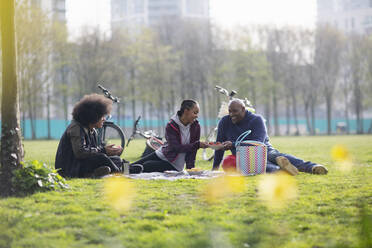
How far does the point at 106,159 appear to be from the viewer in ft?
24.8

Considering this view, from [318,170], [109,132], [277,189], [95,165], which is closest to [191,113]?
[95,165]

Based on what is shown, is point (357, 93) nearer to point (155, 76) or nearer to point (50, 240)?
point (155, 76)

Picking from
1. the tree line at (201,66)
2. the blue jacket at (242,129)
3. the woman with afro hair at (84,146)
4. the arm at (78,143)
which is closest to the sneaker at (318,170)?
the blue jacket at (242,129)

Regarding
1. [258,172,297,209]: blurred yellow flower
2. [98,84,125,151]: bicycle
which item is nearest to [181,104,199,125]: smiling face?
[258,172,297,209]: blurred yellow flower

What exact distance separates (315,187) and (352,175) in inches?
78.0

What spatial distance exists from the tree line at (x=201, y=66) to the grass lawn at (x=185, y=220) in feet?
102

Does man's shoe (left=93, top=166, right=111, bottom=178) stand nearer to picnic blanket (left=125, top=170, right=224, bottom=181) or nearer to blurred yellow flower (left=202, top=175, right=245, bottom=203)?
picnic blanket (left=125, top=170, right=224, bottom=181)

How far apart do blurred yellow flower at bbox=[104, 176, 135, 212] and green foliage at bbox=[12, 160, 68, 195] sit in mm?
665

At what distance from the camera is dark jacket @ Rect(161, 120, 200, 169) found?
786cm

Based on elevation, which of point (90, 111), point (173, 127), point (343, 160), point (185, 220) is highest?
point (90, 111)

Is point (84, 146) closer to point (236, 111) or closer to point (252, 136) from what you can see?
point (236, 111)

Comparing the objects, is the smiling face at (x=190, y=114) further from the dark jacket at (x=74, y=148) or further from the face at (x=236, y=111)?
the dark jacket at (x=74, y=148)

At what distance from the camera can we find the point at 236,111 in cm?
809

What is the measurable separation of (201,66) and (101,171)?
119 feet
